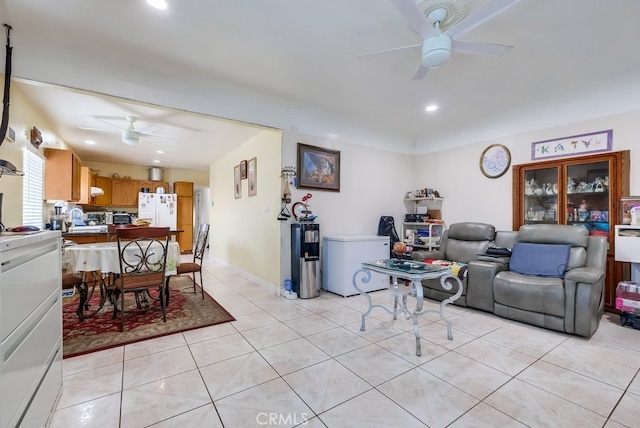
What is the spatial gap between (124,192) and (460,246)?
25.0ft

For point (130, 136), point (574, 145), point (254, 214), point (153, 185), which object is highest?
point (130, 136)

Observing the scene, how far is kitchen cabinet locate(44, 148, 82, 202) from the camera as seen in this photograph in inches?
151

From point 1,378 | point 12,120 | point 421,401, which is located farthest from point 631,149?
point 12,120

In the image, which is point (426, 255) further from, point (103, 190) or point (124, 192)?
point (103, 190)

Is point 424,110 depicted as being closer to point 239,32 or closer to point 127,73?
point 239,32

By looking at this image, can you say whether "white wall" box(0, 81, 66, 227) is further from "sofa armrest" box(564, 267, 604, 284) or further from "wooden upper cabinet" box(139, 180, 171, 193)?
"sofa armrest" box(564, 267, 604, 284)

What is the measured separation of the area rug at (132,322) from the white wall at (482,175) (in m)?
3.93

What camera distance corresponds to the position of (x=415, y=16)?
1.70 metres

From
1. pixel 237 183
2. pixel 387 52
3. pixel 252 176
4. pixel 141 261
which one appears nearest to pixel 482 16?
pixel 387 52

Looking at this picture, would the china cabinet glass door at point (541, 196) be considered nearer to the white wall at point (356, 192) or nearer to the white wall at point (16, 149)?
the white wall at point (356, 192)

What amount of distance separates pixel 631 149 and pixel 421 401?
3.76m

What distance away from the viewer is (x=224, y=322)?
2.93m

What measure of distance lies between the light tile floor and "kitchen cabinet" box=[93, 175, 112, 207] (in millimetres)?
5864

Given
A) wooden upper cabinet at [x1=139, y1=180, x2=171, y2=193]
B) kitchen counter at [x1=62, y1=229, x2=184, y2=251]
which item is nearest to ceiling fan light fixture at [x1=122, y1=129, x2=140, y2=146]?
kitchen counter at [x1=62, y1=229, x2=184, y2=251]
